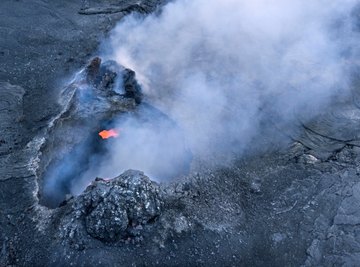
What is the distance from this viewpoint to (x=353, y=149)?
8938mm

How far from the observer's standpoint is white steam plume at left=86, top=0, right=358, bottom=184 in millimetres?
9203

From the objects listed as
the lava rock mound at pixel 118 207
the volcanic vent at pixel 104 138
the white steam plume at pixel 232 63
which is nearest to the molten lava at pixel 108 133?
the volcanic vent at pixel 104 138

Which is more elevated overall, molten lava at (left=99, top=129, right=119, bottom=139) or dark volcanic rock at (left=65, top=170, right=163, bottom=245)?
dark volcanic rock at (left=65, top=170, right=163, bottom=245)

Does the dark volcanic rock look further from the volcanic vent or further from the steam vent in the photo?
the volcanic vent

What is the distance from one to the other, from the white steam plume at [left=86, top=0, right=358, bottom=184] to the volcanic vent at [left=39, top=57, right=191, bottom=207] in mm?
91

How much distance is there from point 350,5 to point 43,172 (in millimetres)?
11631

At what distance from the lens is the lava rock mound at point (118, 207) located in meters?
6.88

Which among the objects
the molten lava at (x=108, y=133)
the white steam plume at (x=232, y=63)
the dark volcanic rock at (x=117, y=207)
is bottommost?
the molten lava at (x=108, y=133)

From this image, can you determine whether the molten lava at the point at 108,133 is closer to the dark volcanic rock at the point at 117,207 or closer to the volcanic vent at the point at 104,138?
the volcanic vent at the point at 104,138

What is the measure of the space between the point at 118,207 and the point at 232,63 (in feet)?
19.3

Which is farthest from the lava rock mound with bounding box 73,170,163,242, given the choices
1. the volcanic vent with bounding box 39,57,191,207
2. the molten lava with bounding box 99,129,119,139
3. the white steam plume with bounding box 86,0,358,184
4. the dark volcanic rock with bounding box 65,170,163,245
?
the molten lava with bounding box 99,129,119,139

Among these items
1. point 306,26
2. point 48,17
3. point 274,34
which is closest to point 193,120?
point 274,34

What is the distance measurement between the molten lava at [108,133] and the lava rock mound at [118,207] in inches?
80.5

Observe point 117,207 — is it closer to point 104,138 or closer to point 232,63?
point 104,138
